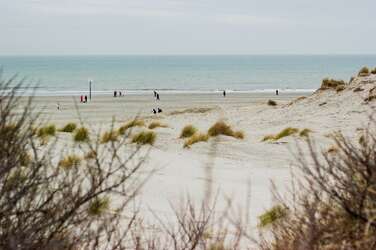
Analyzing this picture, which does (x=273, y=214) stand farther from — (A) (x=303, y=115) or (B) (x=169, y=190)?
(A) (x=303, y=115)

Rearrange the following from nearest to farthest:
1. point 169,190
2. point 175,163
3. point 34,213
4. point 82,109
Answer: point 34,213
point 169,190
point 175,163
point 82,109

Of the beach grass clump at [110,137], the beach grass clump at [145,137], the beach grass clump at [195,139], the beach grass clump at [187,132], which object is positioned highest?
the beach grass clump at [110,137]

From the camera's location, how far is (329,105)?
27.3 meters

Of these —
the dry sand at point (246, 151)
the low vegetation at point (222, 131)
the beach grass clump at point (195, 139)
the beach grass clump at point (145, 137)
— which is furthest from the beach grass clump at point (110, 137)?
the low vegetation at point (222, 131)

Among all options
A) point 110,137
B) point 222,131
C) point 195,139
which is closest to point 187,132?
point 222,131

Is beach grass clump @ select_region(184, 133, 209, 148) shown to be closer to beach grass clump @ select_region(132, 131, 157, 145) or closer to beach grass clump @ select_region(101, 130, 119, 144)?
beach grass clump @ select_region(132, 131, 157, 145)

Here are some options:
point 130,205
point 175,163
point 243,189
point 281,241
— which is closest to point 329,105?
point 175,163

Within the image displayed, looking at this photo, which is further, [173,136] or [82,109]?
[82,109]

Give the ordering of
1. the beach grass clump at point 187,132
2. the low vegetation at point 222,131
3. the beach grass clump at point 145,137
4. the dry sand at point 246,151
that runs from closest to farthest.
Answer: the dry sand at point 246,151 → the beach grass clump at point 145,137 → the low vegetation at point 222,131 → the beach grass clump at point 187,132

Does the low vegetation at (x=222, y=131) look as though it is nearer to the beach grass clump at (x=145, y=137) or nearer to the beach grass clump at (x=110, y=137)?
the beach grass clump at (x=145, y=137)

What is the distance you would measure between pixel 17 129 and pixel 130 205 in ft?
18.2

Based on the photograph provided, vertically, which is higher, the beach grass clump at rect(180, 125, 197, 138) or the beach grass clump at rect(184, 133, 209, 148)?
the beach grass clump at rect(184, 133, 209, 148)

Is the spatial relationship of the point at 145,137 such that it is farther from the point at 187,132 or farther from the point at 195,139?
the point at 187,132

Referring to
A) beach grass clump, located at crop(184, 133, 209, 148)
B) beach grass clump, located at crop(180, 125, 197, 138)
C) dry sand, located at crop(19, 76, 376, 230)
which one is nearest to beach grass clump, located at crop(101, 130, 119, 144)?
dry sand, located at crop(19, 76, 376, 230)
